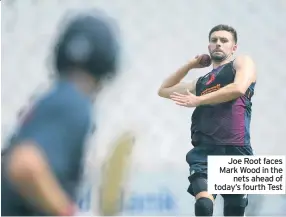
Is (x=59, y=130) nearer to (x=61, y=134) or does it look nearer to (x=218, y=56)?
(x=61, y=134)

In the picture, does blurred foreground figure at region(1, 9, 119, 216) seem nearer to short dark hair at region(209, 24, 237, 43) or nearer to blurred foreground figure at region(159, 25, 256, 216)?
blurred foreground figure at region(159, 25, 256, 216)

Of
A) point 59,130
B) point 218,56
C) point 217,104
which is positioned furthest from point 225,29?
point 59,130

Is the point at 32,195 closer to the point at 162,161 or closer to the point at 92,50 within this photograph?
the point at 92,50

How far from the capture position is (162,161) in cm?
231

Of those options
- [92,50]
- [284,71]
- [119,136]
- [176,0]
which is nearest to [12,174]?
[92,50]

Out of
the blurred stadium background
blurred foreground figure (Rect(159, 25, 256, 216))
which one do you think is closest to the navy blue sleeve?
the blurred stadium background

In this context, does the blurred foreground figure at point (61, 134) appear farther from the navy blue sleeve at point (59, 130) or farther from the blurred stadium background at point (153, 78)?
the blurred stadium background at point (153, 78)

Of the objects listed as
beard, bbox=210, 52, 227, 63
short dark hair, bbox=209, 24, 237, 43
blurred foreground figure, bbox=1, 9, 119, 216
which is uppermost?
short dark hair, bbox=209, 24, 237, 43

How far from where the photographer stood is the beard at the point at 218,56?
2.37 meters

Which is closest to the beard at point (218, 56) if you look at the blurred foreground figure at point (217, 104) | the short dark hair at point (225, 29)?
the blurred foreground figure at point (217, 104)

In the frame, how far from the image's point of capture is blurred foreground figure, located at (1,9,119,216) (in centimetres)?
97

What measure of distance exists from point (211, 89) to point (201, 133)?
0.22 m

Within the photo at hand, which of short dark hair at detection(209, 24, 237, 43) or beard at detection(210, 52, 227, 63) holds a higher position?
short dark hair at detection(209, 24, 237, 43)

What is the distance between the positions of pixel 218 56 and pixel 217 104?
0.25 m
